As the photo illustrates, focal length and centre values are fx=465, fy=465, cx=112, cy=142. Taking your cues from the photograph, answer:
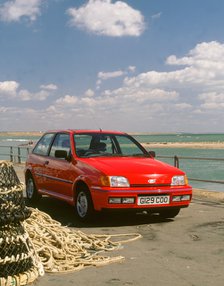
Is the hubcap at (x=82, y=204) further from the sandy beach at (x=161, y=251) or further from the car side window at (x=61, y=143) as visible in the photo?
the car side window at (x=61, y=143)

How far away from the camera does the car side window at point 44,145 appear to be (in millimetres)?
9525

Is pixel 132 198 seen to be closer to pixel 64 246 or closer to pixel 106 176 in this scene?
pixel 106 176

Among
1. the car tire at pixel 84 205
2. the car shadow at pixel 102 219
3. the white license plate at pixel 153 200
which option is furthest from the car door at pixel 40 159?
the white license plate at pixel 153 200

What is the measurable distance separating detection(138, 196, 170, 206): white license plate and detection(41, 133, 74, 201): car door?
4.47 ft

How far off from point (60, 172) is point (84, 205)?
109 centimetres

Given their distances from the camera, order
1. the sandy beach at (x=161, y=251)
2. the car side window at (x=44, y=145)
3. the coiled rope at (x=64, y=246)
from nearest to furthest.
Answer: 1. the sandy beach at (x=161, y=251)
2. the coiled rope at (x=64, y=246)
3. the car side window at (x=44, y=145)

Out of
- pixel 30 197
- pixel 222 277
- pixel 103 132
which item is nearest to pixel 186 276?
pixel 222 277

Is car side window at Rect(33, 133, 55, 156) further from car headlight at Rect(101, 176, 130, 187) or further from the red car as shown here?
car headlight at Rect(101, 176, 130, 187)

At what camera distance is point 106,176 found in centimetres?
723

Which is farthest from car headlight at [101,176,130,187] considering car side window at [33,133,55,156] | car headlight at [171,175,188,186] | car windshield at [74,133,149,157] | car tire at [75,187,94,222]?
car side window at [33,133,55,156]

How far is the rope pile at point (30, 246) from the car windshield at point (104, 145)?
8.51 ft

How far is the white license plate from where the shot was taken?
7.27 meters

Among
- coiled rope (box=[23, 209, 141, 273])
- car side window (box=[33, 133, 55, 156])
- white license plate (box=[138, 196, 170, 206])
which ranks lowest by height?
coiled rope (box=[23, 209, 141, 273])

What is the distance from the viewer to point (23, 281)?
4289 mm
